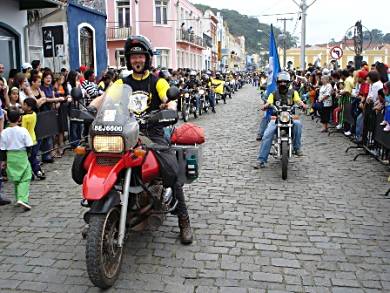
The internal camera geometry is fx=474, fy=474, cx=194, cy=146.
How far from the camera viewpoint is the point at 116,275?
13.4 ft

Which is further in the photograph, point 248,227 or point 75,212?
point 75,212

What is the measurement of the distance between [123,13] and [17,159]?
34.8m

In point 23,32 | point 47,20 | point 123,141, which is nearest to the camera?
point 123,141

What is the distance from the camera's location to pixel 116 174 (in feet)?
13.2

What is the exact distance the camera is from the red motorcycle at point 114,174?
3857 millimetres

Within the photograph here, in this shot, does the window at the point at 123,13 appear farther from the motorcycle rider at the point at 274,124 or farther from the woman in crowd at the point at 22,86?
the motorcycle rider at the point at 274,124

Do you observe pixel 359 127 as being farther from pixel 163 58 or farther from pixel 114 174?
pixel 163 58

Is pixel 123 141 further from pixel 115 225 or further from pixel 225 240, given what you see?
pixel 225 240

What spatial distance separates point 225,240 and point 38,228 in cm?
219

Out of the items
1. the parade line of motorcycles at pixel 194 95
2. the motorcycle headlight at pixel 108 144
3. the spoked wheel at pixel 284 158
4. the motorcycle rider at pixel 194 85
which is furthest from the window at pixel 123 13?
the motorcycle headlight at pixel 108 144

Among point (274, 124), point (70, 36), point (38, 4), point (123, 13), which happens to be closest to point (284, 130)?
point (274, 124)

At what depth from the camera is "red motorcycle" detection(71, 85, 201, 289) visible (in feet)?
12.7

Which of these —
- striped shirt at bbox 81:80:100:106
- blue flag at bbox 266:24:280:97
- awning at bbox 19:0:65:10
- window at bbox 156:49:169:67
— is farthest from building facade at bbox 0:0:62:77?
window at bbox 156:49:169:67

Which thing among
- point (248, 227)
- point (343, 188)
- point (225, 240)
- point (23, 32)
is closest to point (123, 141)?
point (225, 240)
